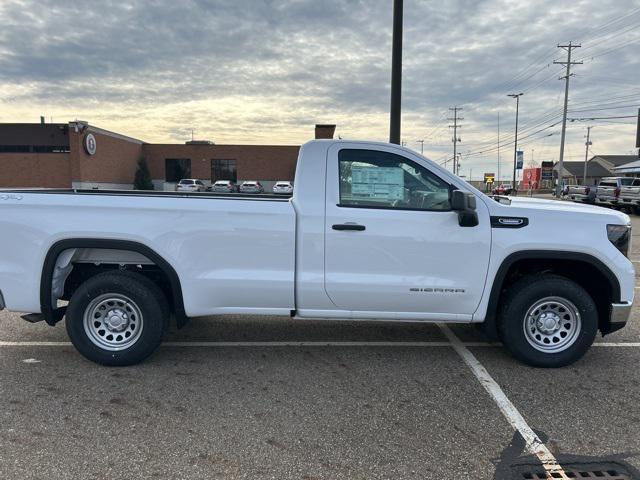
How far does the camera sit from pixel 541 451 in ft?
10.3

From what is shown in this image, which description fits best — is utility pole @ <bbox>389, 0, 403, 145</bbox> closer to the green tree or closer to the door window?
the door window

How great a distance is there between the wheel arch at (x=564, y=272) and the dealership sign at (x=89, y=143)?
40625 mm

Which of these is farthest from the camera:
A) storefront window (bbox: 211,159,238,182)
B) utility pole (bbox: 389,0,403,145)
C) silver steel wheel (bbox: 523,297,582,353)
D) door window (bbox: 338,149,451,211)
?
storefront window (bbox: 211,159,238,182)

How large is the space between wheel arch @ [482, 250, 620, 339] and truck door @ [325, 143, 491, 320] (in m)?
0.19

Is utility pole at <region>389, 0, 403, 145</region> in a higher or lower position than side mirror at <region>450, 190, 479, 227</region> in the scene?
higher

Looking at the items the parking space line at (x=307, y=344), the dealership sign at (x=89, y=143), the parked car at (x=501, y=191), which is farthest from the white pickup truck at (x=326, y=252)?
the dealership sign at (x=89, y=143)

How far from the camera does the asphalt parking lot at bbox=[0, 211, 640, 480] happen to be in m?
2.98

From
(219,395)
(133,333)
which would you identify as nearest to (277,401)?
(219,395)

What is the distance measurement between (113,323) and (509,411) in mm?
3367

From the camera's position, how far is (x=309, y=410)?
143 inches

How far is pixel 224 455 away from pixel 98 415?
3.63ft

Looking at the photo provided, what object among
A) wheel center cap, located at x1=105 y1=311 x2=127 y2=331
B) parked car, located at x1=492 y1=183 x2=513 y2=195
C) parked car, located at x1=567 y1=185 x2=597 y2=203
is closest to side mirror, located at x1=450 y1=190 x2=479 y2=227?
wheel center cap, located at x1=105 y1=311 x2=127 y2=331

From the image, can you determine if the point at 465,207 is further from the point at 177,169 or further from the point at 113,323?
the point at 177,169

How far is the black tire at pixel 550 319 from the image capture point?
171 inches
